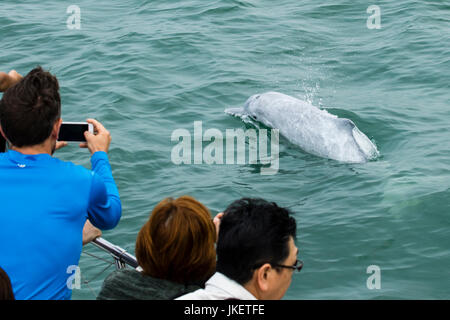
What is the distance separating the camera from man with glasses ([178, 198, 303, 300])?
3.43 meters

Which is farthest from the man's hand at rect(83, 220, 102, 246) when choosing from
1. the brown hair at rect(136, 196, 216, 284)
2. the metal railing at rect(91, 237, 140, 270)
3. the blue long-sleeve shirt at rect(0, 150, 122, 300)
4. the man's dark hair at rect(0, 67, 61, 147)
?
the brown hair at rect(136, 196, 216, 284)

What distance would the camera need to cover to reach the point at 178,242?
136 inches

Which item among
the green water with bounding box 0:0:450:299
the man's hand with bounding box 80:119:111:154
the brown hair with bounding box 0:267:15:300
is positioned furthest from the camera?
the green water with bounding box 0:0:450:299

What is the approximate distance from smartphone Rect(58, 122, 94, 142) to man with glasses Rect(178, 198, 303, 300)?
1.47 m

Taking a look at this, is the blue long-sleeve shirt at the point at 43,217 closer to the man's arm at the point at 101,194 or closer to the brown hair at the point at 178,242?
the man's arm at the point at 101,194

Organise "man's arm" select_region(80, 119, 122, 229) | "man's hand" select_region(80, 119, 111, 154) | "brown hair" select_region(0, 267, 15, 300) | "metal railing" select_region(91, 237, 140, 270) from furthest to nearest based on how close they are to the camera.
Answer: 1. "metal railing" select_region(91, 237, 140, 270)
2. "man's hand" select_region(80, 119, 111, 154)
3. "man's arm" select_region(80, 119, 122, 229)
4. "brown hair" select_region(0, 267, 15, 300)

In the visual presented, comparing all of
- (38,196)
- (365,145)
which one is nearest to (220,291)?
(38,196)

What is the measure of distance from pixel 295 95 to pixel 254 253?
28.4 feet

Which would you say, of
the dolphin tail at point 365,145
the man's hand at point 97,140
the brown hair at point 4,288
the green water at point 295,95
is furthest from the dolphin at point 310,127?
the brown hair at point 4,288

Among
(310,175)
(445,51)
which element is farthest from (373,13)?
(310,175)

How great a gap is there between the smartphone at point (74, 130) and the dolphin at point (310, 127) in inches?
212

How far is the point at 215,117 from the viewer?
1104cm

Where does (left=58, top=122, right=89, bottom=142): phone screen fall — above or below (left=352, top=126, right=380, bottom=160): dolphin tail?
above

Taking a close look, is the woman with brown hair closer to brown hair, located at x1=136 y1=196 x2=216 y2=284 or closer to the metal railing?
brown hair, located at x1=136 y1=196 x2=216 y2=284
